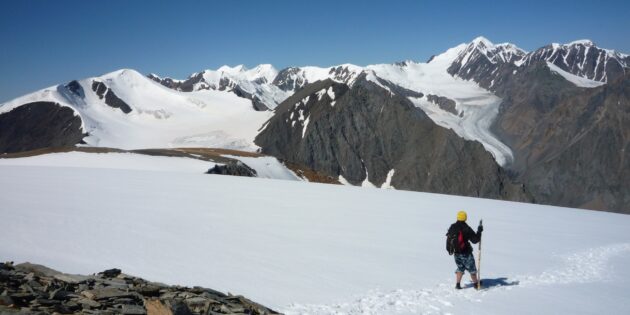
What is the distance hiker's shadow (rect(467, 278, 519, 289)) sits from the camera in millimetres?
12844

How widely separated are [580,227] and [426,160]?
153 meters

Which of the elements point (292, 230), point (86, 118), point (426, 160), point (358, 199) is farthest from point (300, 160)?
point (292, 230)

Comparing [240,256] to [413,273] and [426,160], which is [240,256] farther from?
[426,160]

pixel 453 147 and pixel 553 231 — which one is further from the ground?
pixel 453 147

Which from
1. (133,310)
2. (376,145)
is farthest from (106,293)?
(376,145)

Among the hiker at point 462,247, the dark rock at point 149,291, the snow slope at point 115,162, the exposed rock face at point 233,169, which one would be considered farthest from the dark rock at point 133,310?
the exposed rock face at point 233,169

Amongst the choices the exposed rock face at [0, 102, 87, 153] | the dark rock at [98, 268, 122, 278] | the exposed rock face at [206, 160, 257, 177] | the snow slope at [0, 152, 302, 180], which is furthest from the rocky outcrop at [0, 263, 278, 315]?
the exposed rock face at [0, 102, 87, 153]

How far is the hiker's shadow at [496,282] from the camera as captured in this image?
506 inches

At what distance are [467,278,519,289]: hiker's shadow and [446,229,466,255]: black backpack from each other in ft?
3.29

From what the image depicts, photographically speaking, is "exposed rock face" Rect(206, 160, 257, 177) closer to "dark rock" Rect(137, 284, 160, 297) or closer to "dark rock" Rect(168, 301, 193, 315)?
"dark rock" Rect(137, 284, 160, 297)

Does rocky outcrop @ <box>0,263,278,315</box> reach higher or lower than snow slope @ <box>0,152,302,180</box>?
lower

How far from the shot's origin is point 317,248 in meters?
15.5

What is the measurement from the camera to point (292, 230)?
1830 cm

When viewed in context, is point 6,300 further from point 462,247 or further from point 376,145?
point 376,145
